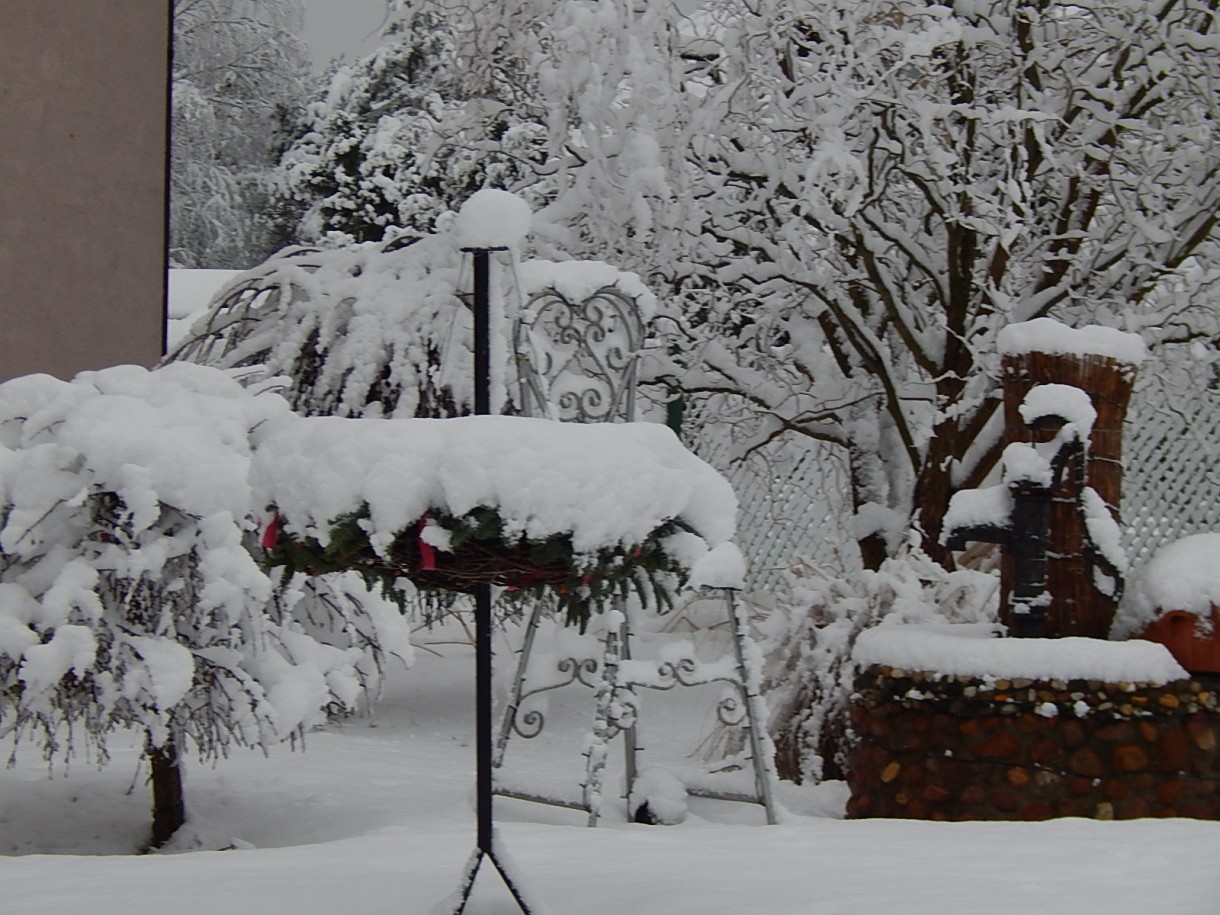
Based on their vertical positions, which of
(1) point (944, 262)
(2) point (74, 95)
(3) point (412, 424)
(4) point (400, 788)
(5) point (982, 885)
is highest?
(2) point (74, 95)

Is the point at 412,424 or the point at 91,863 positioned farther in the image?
the point at 91,863

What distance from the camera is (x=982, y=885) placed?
2846mm

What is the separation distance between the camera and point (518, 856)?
10.6 feet

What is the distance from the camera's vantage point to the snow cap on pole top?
248 cm

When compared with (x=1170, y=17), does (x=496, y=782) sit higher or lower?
lower

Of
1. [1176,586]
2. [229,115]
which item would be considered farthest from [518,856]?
[229,115]

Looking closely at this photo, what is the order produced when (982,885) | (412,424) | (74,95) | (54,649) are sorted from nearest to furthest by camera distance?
(412,424), (982,885), (54,649), (74,95)

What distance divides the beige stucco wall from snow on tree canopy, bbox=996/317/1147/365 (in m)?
3.78

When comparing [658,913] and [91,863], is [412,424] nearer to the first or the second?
[658,913]

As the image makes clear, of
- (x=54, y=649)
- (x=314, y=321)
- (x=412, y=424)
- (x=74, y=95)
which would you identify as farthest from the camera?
(x=74, y=95)

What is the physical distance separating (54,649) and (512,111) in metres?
4.31

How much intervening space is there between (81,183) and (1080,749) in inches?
176

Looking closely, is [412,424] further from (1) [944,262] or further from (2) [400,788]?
(1) [944,262]

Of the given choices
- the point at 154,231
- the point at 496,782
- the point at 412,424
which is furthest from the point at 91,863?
the point at 154,231
